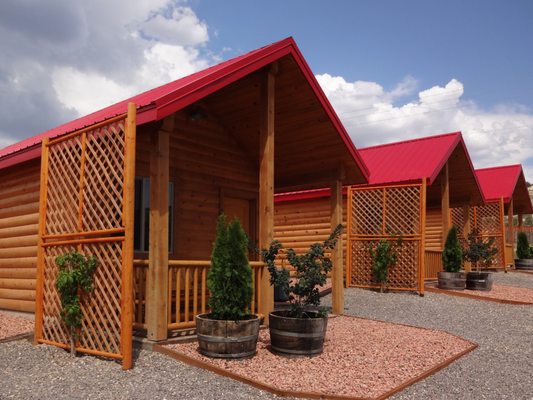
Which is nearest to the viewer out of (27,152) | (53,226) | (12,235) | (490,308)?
(53,226)

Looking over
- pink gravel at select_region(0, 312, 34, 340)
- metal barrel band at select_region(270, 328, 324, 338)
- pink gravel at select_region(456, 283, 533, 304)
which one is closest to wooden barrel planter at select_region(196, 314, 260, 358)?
metal barrel band at select_region(270, 328, 324, 338)

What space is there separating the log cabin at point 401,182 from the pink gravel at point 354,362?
20.0 feet

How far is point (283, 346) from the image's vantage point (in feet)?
20.6

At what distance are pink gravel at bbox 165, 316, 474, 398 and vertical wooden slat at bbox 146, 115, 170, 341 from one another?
0.38 metres

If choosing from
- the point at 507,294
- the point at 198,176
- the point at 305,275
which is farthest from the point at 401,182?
the point at 305,275

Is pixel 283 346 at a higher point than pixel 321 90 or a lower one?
lower

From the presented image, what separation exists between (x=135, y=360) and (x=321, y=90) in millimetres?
5427

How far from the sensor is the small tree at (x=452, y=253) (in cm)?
1418

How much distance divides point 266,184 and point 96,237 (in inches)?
104

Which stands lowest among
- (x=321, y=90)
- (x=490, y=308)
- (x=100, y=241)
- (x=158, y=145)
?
(x=490, y=308)

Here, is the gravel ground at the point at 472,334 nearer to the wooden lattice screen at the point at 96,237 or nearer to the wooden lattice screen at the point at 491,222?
the wooden lattice screen at the point at 96,237

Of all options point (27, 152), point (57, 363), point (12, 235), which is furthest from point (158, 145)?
point (12, 235)

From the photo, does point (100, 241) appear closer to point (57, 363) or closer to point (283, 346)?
point (57, 363)

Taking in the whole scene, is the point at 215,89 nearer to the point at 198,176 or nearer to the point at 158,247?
the point at 158,247
